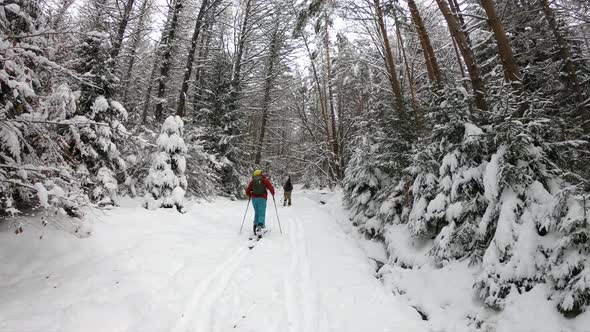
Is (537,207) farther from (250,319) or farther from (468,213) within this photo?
(250,319)

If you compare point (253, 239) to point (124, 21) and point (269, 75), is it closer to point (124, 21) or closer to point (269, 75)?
point (124, 21)

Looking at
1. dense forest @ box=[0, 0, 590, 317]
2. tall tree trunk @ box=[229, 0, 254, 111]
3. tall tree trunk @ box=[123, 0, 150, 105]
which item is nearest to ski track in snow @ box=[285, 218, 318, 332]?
dense forest @ box=[0, 0, 590, 317]

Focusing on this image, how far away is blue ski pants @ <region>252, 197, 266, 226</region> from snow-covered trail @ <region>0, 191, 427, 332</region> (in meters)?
1.08

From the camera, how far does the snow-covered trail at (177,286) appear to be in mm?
3754

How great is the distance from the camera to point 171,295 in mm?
4391

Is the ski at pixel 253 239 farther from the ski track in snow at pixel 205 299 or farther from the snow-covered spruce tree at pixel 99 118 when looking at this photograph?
the snow-covered spruce tree at pixel 99 118

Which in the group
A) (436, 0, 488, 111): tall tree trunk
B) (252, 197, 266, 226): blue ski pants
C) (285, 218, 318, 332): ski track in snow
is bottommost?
(285, 218, 318, 332): ski track in snow

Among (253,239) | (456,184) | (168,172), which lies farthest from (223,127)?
(456,184)

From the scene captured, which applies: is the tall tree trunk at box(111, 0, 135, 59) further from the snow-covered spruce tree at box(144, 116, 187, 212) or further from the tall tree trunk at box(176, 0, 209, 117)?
the snow-covered spruce tree at box(144, 116, 187, 212)

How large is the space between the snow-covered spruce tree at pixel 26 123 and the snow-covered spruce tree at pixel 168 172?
5.02m

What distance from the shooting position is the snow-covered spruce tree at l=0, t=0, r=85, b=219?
11.4ft

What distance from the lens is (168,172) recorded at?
991 cm

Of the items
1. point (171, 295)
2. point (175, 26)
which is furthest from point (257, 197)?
point (175, 26)

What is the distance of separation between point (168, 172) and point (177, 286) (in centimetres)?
595
